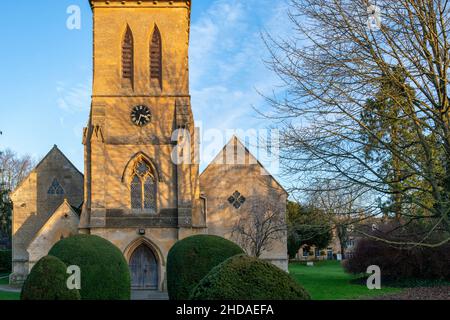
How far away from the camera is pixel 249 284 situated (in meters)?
8.03

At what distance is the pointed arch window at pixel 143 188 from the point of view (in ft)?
93.4

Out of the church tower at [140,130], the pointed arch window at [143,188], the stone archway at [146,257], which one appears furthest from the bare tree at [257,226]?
the pointed arch window at [143,188]

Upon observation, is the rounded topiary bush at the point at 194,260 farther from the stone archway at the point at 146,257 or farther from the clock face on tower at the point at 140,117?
the clock face on tower at the point at 140,117

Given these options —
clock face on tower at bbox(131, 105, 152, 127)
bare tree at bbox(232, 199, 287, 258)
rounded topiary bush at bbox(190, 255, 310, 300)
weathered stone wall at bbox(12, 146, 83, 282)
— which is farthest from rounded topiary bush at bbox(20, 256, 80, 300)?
weathered stone wall at bbox(12, 146, 83, 282)

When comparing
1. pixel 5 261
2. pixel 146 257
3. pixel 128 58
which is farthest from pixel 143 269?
pixel 5 261

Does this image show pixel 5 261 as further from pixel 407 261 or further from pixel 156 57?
pixel 407 261

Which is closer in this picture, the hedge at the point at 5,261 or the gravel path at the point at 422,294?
the gravel path at the point at 422,294

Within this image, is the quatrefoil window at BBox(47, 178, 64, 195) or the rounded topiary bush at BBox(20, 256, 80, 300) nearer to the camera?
the rounded topiary bush at BBox(20, 256, 80, 300)

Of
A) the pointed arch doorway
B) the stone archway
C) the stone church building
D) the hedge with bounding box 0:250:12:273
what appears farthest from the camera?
the hedge with bounding box 0:250:12:273

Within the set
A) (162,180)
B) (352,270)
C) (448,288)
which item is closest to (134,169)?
(162,180)

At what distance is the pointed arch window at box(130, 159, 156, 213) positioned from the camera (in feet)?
93.4

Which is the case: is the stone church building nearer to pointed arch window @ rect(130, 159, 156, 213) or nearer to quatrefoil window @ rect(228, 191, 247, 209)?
pointed arch window @ rect(130, 159, 156, 213)

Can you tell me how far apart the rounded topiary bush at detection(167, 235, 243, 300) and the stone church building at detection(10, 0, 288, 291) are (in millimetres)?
10069
